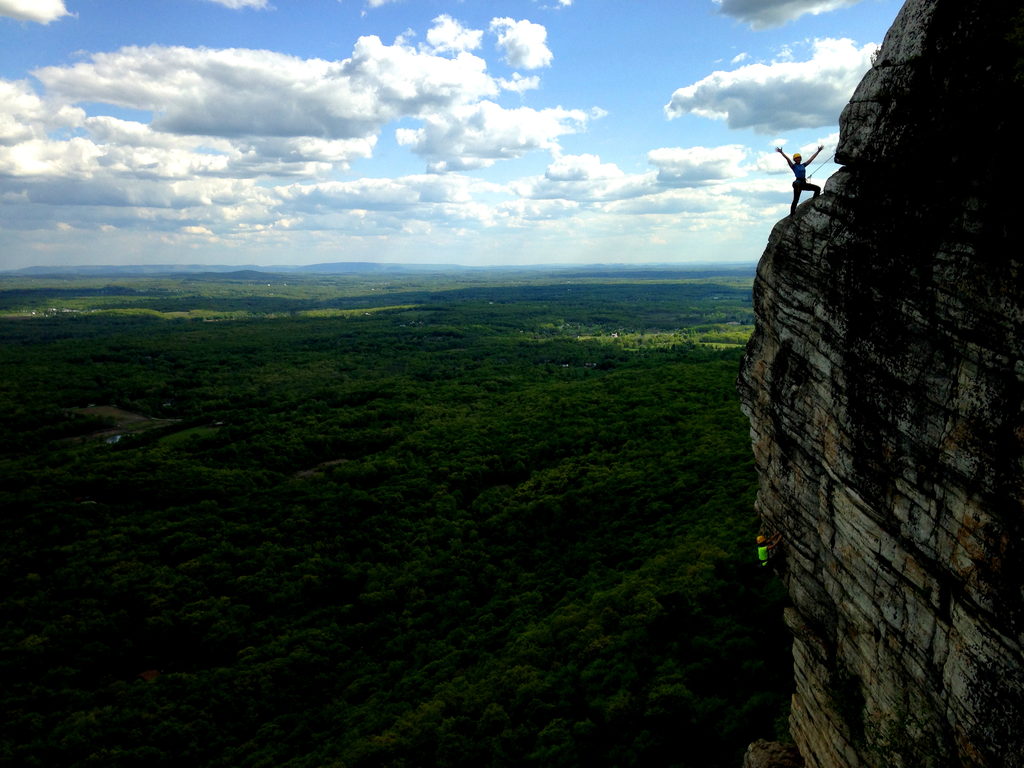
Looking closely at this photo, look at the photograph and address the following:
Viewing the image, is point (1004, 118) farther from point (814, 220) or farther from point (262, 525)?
point (262, 525)

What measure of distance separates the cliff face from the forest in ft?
39.8

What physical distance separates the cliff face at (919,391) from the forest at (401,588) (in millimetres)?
12136

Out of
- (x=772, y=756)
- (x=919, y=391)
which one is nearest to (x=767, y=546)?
(x=772, y=756)

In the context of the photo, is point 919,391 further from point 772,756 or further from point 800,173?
point 772,756

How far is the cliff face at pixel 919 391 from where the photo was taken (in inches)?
346

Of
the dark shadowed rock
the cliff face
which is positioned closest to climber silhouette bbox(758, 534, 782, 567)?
the cliff face

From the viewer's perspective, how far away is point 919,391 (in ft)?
33.5

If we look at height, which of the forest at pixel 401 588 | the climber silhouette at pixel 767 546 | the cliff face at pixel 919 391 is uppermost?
the cliff face at pixel 919 391

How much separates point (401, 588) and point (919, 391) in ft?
127

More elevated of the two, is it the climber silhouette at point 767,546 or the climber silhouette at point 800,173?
the climber silhouette at point 800,173

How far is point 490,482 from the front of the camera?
185 feet

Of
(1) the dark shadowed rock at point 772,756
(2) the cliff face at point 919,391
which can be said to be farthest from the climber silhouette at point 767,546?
(1) the dark shadowed rock at point 772,756

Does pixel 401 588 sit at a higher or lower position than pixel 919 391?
lower

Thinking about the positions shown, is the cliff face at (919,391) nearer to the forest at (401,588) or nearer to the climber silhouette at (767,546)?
the climber silhouette at (767,546)
